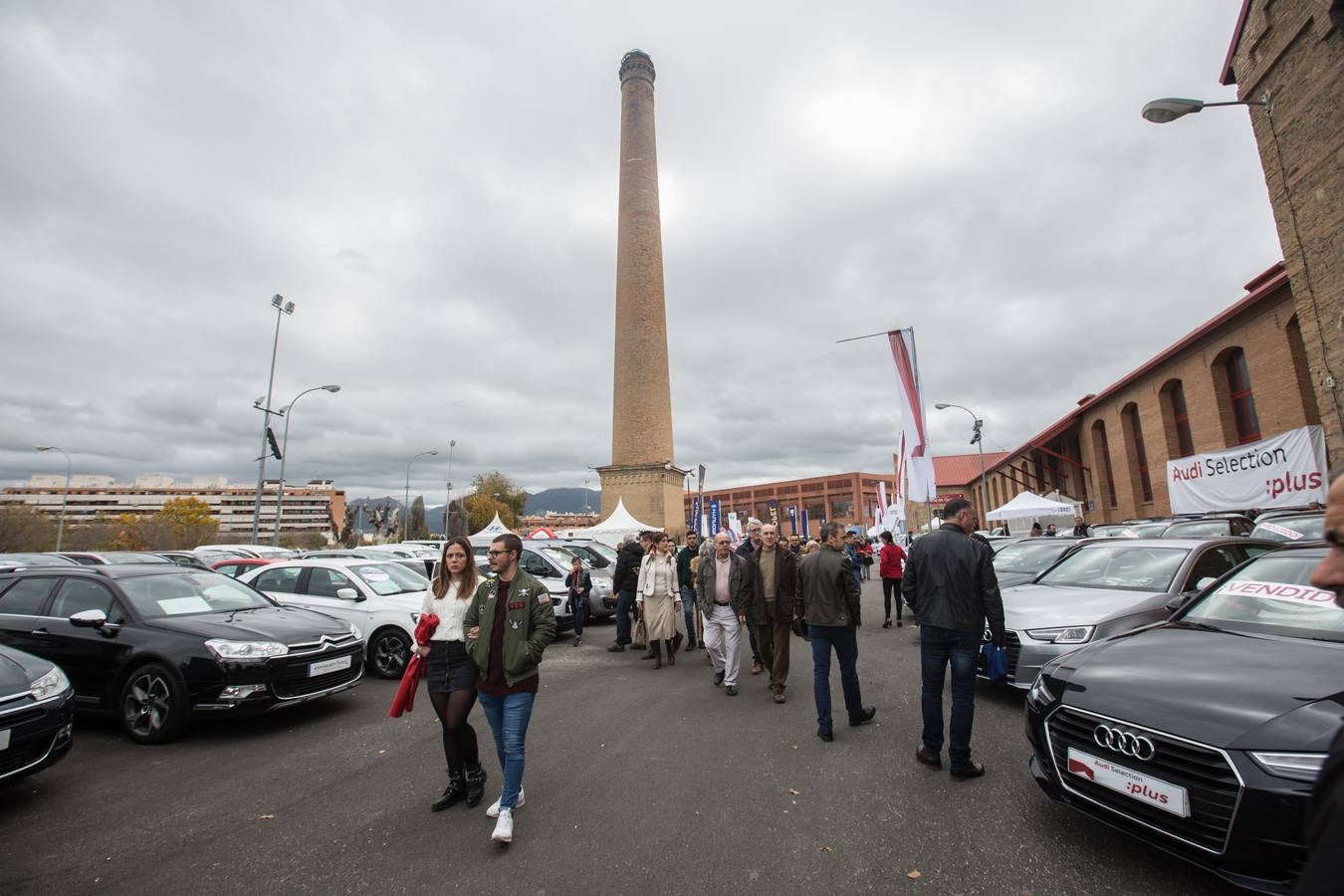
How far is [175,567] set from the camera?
23.6 ft

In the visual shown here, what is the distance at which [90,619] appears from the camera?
5.73 m

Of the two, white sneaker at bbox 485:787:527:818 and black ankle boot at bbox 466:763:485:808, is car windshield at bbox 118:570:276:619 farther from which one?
white sneaker at bbox 485:787:527:818

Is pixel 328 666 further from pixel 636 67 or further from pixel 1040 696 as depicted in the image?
pixel 636 67

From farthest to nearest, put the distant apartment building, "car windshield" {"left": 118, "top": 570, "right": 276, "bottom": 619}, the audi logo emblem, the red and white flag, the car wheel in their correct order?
the distant apartment building < the red and white flag < "car windshield" {"left": 118, "top": 570, "right": 276, "bottom": 619} < the car wheel < the audi logo emblem

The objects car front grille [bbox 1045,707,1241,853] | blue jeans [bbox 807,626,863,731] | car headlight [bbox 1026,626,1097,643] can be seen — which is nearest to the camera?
car front grille [bbox 1045,707,1241,853]

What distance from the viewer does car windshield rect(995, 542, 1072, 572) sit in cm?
1020

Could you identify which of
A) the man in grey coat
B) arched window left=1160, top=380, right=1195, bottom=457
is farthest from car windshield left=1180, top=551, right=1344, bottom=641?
arched window left=1160, top=380, right=1195, bottom=457

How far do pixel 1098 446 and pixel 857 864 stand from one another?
104 feet

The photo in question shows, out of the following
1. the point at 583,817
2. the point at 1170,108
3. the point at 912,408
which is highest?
the point at 1170,108

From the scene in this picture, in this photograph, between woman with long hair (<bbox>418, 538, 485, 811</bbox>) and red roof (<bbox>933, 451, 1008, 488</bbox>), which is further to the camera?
red roof (<bbox>933, 451, 1008, 488</bbox>)

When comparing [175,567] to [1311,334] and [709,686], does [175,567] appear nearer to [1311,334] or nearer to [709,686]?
[709,686]

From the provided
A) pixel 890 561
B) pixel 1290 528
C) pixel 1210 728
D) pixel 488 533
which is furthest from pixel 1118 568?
pixel 488 533

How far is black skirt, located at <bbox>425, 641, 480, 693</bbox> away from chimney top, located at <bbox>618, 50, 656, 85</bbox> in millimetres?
46586

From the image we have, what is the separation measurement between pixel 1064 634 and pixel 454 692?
5136 mm
